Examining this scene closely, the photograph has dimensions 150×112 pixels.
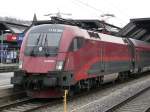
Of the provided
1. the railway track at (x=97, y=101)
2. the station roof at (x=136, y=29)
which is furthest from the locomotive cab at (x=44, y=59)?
the station roof at (x=136, y=29)

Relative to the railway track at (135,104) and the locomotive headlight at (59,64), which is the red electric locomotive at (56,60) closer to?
the locomotive headlight at (59,64)

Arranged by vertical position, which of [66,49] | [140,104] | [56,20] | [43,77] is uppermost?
[56,20]

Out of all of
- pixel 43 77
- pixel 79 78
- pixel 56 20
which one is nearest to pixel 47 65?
pixel 43 77

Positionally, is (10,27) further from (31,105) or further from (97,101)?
(31,105)

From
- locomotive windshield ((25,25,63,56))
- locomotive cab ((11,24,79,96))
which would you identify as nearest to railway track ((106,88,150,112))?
locomotive cab ((11,24,79,96))

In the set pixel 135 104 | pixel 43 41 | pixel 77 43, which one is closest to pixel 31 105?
pixel 43 41

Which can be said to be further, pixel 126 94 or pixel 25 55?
pixel 126 94

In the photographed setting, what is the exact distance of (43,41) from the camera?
672 inches

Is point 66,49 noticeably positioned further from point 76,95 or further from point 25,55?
point 76,95

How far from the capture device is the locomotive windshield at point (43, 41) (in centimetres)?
1673

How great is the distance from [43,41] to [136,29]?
24862 mm

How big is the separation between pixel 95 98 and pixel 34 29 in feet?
12.8

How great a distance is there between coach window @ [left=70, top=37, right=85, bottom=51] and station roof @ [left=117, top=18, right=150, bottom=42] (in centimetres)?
1700

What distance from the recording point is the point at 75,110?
14.2m
